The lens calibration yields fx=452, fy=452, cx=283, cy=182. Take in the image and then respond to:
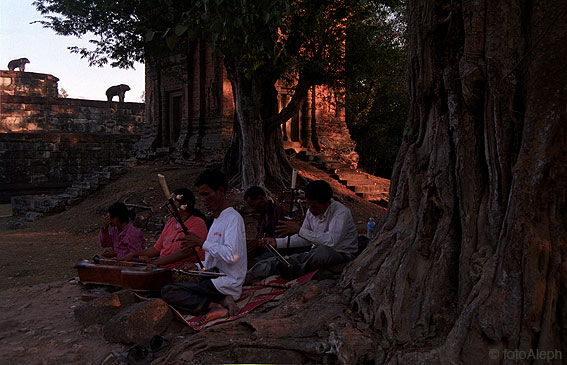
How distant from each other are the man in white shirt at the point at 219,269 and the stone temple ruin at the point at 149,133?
→ 9.42 meters

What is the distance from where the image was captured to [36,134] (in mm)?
17688

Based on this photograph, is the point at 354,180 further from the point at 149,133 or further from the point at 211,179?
the point at 211,179

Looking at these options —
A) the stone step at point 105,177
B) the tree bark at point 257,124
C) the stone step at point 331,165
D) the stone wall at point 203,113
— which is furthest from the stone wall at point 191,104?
the stone step at point 331,165

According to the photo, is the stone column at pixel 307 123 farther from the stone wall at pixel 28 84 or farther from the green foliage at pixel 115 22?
the stone wall at pixel 28 84

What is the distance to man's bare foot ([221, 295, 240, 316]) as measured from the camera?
4004 millimetres

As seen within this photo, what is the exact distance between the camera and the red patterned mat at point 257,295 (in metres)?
3.90

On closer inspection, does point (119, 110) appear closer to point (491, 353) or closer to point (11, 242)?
point (11, 242)

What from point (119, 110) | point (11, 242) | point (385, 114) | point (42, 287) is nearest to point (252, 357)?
point (42, 287)

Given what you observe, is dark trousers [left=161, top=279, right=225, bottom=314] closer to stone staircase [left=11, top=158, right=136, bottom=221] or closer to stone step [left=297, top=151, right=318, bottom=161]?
stone staircase [left=11, top=158, right=136, bottom=221]

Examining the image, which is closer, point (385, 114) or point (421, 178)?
point (421, 178)

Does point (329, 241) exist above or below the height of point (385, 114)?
below

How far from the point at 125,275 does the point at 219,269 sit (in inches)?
42.8

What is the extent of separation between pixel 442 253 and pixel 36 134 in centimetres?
1812

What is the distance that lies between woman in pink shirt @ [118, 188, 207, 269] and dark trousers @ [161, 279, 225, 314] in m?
0.67
